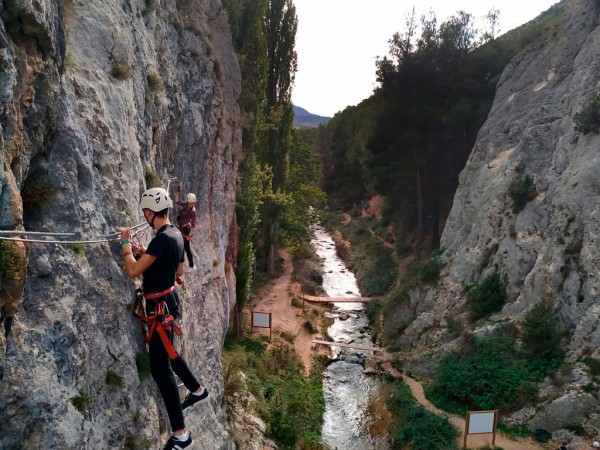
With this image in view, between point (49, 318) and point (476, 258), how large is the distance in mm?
19078

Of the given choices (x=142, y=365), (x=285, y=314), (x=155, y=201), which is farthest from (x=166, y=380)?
(x=285, y=314)

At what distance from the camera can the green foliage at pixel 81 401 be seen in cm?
453

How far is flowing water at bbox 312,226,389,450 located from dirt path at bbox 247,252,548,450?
3.74 feet

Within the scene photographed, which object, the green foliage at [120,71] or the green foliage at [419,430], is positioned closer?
the green foliage at [120,71]

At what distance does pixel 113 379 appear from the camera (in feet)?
17.2

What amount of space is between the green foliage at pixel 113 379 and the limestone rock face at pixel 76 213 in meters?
0.01

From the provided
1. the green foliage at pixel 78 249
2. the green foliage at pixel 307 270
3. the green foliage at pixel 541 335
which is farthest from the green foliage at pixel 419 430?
the green foliage at pixel 307 270

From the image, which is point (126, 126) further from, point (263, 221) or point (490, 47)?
point (490, 47)

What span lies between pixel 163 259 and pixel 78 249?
1.01 meters

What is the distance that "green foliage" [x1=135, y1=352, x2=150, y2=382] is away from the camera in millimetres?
5707

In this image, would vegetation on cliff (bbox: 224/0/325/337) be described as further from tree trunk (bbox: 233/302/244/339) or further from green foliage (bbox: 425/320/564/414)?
green foliage (bbox: 425/320/564/414)

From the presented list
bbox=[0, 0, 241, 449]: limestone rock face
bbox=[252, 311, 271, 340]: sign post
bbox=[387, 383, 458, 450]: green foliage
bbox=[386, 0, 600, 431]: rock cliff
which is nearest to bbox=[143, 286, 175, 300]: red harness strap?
bbox=[0, 0, 241, 449]: limestone rock face

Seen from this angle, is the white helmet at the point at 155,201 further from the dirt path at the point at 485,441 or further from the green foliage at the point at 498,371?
the green foliage at the point at 498,371

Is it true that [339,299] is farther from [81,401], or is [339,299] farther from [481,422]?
[81,401]
